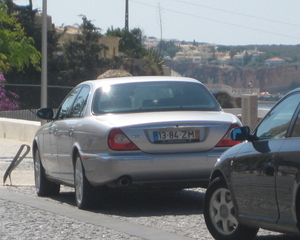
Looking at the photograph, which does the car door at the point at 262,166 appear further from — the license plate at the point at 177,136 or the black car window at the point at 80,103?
the black car window at the point at 80,103

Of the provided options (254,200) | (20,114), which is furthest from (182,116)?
(20,114)

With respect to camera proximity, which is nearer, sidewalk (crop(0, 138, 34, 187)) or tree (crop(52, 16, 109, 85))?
sidewalk (crop(0, 138, 34, 187))

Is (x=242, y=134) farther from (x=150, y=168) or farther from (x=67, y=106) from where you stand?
(x=67, y=106)

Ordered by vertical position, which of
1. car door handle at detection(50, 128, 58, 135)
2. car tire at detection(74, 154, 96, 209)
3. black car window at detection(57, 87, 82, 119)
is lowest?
car tire at detection(74, 154, 96, 209)

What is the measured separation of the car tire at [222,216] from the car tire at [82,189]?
1.97m

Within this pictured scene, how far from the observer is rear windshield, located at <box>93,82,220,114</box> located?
8547 mm

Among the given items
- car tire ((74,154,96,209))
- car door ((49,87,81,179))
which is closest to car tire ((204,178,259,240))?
car tire ((74,154,96,209))

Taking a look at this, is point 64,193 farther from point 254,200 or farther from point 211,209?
point 254,200

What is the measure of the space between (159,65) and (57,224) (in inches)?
2679

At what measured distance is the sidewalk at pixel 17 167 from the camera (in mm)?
12031

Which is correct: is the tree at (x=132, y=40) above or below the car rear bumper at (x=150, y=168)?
above

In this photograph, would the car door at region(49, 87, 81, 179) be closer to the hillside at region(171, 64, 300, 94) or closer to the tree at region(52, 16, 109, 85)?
the tree at region(52, 16, 109, 85)

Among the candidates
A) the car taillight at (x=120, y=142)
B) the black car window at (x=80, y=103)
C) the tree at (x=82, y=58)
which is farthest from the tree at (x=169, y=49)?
the car taillight at (x=120, y=142)

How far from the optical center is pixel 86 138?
26.8 feet
